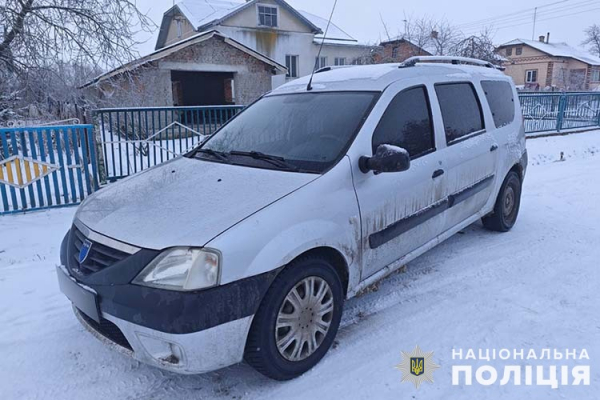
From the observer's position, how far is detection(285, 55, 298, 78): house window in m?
29.6

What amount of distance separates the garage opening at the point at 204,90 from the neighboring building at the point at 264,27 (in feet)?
11.2

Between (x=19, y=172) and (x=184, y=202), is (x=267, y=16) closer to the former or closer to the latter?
(x=19, y=172)

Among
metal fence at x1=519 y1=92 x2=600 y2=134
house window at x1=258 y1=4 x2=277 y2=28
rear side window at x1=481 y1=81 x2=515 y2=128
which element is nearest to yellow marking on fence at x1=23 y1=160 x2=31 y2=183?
rear side window at x1=481 y1=81 x2=515 y2=128

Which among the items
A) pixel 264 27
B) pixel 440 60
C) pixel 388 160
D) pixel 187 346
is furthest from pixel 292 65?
pixel 187 346

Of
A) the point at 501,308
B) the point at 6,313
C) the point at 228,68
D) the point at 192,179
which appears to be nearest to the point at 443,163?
the point at 501,308

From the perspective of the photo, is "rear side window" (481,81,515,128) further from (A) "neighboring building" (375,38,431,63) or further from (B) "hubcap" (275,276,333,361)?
(A) "neighboring building" (375,38,431,63)

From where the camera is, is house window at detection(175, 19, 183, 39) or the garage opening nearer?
the garage opening

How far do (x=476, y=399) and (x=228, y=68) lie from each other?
18625 millimetres

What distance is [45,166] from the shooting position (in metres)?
6.08

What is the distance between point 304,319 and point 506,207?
3390 mm

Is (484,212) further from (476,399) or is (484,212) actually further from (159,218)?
(159,218)

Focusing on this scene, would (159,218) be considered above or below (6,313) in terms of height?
above

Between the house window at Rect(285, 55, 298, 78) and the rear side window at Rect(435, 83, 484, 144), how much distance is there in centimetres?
2658

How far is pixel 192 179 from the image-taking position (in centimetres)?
291
